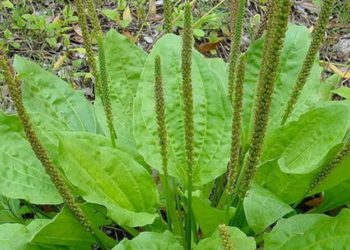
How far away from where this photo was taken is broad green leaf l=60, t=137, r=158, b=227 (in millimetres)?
1984

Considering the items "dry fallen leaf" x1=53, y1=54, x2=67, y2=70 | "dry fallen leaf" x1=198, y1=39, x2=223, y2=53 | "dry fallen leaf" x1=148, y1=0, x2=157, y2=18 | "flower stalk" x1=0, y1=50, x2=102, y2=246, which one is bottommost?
"dry fallen leaf" x1=53, y1=54, x2=67, y2=70

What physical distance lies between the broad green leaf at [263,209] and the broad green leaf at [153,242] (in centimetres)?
28

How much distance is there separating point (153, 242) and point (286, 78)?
38.3 inches

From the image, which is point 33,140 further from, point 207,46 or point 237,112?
point 207,46

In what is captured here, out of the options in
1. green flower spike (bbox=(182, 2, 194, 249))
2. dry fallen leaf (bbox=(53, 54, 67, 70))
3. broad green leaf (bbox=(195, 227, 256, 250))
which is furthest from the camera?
dry fallen leaf (bbox=(53, 54, 67, 70))

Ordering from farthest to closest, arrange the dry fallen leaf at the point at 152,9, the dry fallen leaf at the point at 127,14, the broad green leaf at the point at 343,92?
the dry fallen leaf at the point at 152,9
the dry fallen leaf at the point at 127,14
the broad green leaf at the point at 343,92

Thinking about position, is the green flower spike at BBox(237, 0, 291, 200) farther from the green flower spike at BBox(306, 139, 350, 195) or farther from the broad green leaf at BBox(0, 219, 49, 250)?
the broad green leaf at BBox(0, 219, 49, 250)

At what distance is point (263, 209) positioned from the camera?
2119mm

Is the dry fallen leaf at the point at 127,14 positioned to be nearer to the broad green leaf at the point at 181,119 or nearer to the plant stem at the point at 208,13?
the plant stem at the point at 208,13

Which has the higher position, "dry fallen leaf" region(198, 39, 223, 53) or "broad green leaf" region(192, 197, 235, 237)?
"broad green leaf" region(192, 197, 235, 237)

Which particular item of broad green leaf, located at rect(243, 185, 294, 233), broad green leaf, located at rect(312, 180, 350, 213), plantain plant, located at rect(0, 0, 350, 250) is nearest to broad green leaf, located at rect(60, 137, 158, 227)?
plantain plant, located at rect(0, 0, 350, 250)

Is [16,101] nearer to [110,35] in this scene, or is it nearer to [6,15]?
[110,35]

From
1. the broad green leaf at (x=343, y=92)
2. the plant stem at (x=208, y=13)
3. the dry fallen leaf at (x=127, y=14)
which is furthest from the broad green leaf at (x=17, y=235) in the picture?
the dry fallen leaf at (x=127, y=14)

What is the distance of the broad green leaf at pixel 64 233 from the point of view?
2.01 metres
